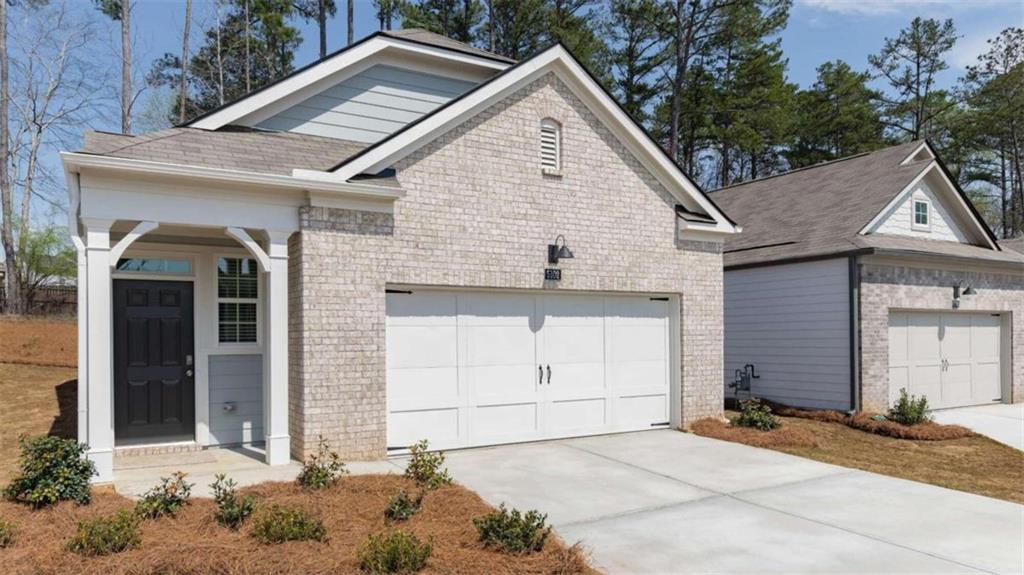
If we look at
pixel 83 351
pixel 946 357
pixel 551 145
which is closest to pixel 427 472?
pixel 83 351

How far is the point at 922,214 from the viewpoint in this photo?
50.0ft

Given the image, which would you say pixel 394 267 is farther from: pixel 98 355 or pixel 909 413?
pixel 909 413

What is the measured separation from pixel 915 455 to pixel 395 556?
838 centimetres

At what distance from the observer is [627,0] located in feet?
84.5

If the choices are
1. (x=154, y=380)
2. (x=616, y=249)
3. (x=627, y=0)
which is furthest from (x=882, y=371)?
(x=627, y=0)

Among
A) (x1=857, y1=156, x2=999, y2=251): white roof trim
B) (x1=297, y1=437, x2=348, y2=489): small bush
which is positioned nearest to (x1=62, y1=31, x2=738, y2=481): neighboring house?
(x1=297, y1=437, x2=348, y2=489): small bush

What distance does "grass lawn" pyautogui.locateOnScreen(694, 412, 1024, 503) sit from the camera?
8.08 metres

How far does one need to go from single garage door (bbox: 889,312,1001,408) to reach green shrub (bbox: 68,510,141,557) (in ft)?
43.1

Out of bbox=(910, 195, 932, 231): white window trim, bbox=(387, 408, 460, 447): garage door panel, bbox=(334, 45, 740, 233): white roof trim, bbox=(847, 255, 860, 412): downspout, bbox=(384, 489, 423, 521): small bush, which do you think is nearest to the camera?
bbox=(384, 489, 423, 521): small bush

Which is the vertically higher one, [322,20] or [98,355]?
[322,20]

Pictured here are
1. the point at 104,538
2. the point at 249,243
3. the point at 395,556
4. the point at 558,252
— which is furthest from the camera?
the point at 558,252

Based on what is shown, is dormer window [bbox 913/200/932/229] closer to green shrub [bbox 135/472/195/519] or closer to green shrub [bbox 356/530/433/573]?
Answer: green shrub [bbox 356/530/433/573]

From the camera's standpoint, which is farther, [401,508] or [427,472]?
[427,472]

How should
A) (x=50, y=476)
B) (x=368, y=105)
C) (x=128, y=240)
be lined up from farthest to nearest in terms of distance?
(x=368, y=105)
(x=128, y=240)
(x=50, y=476)
